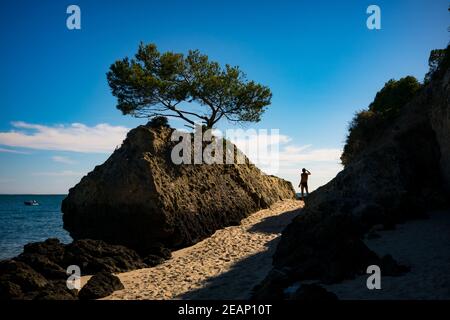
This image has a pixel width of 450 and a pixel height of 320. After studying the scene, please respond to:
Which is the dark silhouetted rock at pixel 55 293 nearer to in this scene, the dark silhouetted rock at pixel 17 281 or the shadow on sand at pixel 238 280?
the dark silhouetted rock at pixel 17 281

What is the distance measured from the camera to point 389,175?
16.1 m

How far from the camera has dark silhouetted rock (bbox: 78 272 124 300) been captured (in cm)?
1167

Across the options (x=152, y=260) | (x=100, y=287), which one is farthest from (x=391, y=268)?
(x=152, y=260)

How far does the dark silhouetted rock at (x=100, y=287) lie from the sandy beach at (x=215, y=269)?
276 millimetres

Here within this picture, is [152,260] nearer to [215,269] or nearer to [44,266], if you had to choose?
[215,269]

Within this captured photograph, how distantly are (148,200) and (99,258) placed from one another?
4264 millimetres

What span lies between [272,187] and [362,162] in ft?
45.5

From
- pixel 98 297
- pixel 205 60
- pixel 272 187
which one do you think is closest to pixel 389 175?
pixel 98 297

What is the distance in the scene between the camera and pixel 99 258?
16.0m

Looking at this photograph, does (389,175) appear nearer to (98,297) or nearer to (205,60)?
(98,297)

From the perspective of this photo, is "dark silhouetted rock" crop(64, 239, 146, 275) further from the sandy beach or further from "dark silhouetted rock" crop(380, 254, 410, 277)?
"dark silhouetted rock" crop(380, 254, 410, 277)

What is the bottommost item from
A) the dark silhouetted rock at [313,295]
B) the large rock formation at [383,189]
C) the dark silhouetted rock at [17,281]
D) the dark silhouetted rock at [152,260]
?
the dark silhouetted rock at [152,260]

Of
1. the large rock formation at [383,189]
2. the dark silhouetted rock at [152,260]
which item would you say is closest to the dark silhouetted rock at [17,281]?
the dark silhouetted rock at [152,260]

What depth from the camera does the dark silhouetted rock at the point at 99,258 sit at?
607 inches
